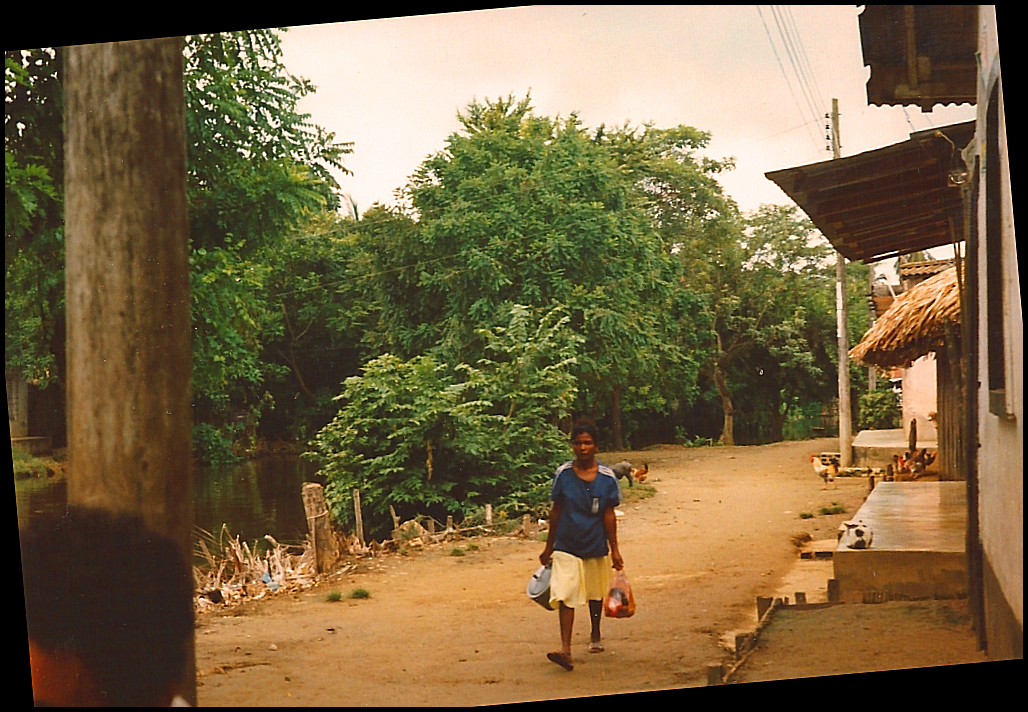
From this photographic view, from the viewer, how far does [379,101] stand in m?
4.77

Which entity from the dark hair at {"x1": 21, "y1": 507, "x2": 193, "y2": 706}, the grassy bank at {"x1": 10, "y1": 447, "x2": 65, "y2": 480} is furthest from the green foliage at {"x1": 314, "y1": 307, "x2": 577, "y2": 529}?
the grassy bank at {"x1": 10, "y1": 447, "x2": 65, "y2": 480}

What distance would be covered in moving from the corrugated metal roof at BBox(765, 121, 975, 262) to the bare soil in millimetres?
1046

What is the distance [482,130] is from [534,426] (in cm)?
138

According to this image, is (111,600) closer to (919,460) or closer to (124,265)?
(124,265)

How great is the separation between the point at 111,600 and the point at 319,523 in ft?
3.15

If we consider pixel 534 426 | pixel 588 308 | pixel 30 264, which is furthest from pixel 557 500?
pixel 30 264

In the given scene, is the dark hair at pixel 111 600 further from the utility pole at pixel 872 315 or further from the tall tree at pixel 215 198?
the utility pole at pixel 872 315

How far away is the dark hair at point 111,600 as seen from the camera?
14.8 ft

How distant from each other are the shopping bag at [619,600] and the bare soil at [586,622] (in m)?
0.06

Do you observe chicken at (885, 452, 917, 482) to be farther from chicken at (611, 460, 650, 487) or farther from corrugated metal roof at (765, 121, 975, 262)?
chicken at (611, 460, 650, 487)

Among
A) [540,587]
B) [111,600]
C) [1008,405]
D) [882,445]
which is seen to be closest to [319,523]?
[111,600]

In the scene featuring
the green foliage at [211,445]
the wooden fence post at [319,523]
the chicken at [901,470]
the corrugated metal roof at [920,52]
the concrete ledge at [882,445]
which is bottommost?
the wooden fence post at [319,523]

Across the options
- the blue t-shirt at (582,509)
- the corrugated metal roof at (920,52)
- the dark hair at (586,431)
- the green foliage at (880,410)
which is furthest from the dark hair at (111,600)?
the corrugated metal roof at (920,52)

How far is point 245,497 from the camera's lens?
190 inches
